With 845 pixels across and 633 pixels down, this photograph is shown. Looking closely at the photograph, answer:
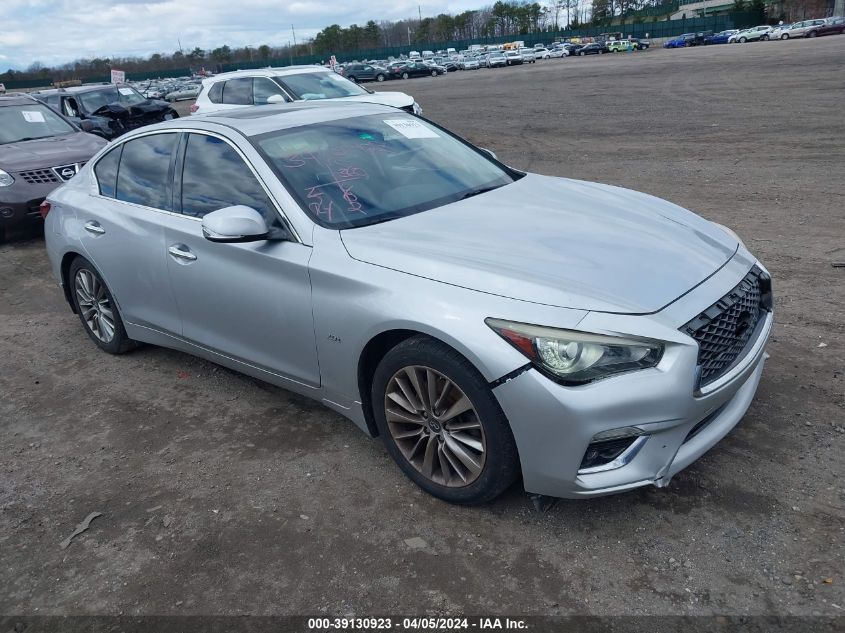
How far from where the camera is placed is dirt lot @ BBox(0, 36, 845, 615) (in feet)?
9.05

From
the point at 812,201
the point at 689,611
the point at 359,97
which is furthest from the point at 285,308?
the point at 359,97

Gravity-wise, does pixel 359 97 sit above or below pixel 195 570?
above

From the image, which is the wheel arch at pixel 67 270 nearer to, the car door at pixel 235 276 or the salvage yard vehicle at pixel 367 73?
the car door at pixel 235 276

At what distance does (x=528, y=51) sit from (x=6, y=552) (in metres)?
65.4

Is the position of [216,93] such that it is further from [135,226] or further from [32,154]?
[135,226]

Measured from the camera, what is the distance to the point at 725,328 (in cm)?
299

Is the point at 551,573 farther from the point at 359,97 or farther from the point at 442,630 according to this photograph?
the point at 359,97

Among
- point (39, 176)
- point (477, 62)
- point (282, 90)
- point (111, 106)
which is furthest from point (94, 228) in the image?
point (477, 62)

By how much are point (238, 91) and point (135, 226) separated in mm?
9527

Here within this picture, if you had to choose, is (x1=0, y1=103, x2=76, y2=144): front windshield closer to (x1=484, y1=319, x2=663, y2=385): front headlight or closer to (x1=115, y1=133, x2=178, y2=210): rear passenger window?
(x1=115, y1=133, x2=178, y2=210): rear passenger window

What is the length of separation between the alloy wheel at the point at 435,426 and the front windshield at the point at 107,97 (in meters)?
15.2

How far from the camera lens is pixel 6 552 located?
3.24 meters

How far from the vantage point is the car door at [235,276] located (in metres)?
3.57

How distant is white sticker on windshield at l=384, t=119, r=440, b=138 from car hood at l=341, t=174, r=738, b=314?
73 centimetres
